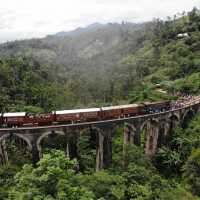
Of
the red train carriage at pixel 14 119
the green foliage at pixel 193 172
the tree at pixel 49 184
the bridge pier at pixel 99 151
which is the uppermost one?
the red train carriage at pixel 14 119

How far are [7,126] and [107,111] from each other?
11.4 metres

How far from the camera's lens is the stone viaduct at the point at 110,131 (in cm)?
3097

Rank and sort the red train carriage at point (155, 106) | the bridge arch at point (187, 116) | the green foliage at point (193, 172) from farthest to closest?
the bridge arch at point (187, 116) < the red train carriage at point (155, 106) < the green foliage at point (193, 172)

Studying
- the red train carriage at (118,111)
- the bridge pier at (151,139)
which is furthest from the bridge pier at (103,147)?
the bridge pier at (151,139)

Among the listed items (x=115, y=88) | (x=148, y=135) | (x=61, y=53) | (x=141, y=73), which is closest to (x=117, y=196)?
(x=148, y=135)

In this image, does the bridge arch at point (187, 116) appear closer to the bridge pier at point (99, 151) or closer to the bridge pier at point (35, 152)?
the bridge pier at point (99, 151)

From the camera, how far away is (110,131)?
3453cm

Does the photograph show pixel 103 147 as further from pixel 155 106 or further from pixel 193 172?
pixel 193 172

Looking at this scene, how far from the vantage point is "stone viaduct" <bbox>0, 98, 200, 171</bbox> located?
30969 millimetres

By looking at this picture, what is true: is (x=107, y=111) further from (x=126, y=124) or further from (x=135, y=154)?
(x=135, y=154)

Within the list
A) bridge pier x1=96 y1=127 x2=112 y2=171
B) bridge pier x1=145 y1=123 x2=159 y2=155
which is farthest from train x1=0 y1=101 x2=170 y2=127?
bridge pier x1=145 y1=123 x2=159 y2=155

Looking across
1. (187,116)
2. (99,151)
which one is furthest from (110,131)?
(187,116)

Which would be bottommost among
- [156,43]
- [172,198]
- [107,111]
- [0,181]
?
[172,198]

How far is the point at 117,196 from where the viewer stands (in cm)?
2427
